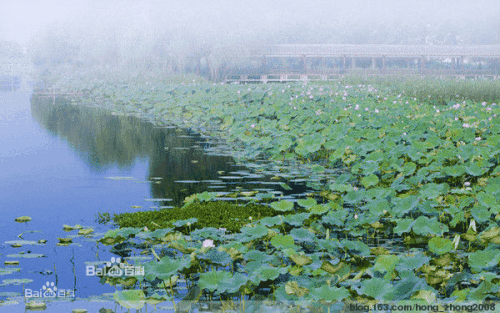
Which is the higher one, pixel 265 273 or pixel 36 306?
pixel 265 273

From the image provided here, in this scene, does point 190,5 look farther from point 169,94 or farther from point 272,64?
point 169,94

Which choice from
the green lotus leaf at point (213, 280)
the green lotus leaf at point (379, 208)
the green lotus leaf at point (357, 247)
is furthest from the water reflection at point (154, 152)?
the green lotus leaf at point (213, 280)

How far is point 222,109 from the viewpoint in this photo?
15.0 meters

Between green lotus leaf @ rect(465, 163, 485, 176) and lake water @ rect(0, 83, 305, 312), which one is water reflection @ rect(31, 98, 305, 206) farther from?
green lotus leaf @ rect(465, 163, 485, 176)

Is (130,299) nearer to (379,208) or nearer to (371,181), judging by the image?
(379,208)

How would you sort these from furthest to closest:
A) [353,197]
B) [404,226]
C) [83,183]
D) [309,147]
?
[309,147], [83,183], [353,197], [404,226]

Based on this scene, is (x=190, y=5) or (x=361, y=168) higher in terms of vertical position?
(x=190, y=5)

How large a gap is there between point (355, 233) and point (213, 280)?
Result: 1.85 m

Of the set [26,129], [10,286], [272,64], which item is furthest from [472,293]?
[272,64]

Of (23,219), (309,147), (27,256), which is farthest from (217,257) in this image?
(309,147)

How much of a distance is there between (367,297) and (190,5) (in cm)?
4695

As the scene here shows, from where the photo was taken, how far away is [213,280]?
10.1ft

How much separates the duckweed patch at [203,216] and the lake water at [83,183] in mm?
300

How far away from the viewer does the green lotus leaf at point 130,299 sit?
299cm
